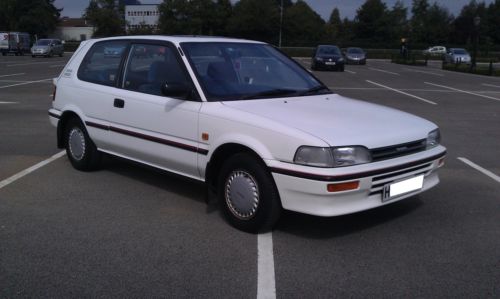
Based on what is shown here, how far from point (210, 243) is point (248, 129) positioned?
96 cm

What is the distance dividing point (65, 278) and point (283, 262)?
4.99 feet

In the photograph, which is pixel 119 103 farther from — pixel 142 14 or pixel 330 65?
pixel 142 14

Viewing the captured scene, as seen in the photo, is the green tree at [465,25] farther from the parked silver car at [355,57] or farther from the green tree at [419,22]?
the parked silver car at [355,57]

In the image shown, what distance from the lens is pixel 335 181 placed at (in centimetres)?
386

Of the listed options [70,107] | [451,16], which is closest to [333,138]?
[70,107]

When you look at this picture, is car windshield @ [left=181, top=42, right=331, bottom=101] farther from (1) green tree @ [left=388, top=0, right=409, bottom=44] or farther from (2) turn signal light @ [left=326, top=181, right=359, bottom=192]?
(1) green tree @ [left=388, top=0, right=409, bottom=44]

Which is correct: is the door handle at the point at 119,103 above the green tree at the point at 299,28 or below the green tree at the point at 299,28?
below

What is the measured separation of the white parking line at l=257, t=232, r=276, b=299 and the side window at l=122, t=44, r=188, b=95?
5.28 feet

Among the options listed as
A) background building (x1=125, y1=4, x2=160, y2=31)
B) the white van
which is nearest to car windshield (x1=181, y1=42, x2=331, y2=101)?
the white van

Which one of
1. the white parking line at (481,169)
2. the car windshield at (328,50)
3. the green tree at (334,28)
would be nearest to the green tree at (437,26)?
the green tree at (334,28)

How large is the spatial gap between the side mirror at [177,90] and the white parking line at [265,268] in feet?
4.63

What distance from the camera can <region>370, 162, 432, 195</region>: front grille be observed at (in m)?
4.08

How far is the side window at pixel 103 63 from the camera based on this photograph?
5.71m

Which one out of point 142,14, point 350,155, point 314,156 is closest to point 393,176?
Result: point 350,155
